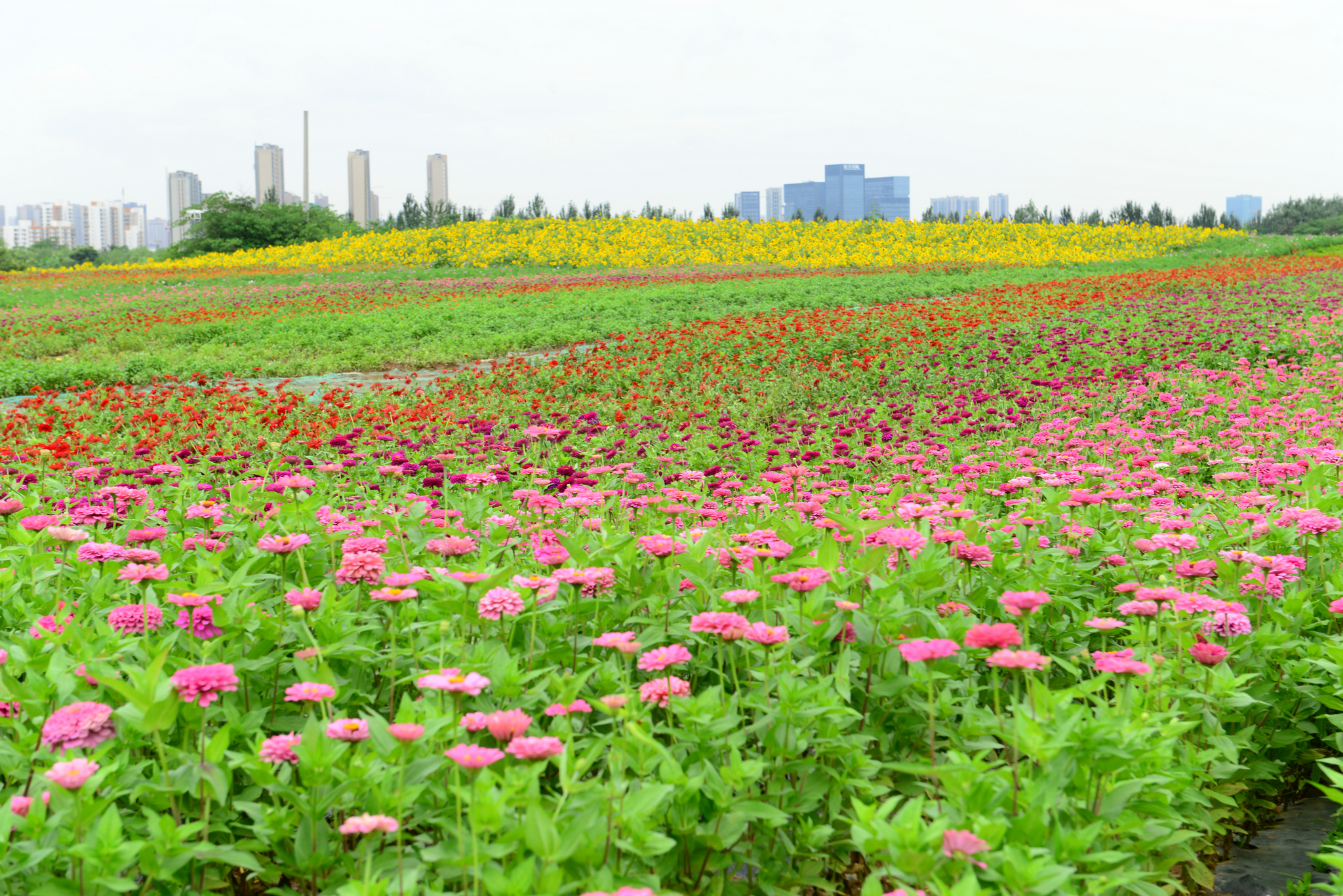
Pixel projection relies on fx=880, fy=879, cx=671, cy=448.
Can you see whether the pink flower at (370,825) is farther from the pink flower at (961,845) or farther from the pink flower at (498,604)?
the pink flower at (961,845)

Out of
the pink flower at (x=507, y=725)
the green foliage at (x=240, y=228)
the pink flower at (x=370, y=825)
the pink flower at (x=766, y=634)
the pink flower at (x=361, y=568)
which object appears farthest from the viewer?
the green foliage at (x=240, y=228)

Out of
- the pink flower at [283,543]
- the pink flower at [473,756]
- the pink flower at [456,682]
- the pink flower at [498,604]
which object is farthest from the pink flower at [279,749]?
the pink flower at [283,543]

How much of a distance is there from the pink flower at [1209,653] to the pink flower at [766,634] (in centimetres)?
100

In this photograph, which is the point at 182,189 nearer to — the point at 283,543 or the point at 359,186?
the point at 359,186

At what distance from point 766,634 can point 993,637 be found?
44 cm

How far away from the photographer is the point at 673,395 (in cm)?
897

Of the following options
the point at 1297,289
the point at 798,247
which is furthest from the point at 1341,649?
the point at 798,247

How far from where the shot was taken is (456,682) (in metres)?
1.60

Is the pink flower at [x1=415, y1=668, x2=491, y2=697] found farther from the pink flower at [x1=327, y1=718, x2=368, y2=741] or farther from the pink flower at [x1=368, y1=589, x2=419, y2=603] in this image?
the pink flower at [x1=368, y1=589, x2=419, y2=603]

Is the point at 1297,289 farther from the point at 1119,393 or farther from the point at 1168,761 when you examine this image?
the point at 1168,761

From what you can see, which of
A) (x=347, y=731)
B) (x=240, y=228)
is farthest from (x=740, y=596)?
(x=240, y=228)

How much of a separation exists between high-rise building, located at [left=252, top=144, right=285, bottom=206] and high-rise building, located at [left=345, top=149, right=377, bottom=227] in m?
9.39

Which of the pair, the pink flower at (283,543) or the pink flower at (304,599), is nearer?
the pink flower at (304,599)

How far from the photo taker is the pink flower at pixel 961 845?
1.38 meters
